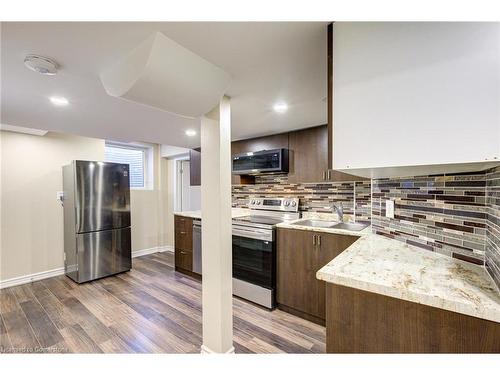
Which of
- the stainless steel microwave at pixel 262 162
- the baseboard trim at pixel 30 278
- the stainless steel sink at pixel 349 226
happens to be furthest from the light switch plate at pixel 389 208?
the baseboard trim at pixel 30 278

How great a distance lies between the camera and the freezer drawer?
316cm

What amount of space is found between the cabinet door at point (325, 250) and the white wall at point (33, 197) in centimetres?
375

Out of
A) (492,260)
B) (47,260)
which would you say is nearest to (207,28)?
(492,260)

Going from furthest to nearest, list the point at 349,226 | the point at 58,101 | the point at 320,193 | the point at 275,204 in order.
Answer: the point at 275,204 → the point at 320,193 → the point at 349,226 → the point at 58,101

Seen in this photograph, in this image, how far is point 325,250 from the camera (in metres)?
2.11

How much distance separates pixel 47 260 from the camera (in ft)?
11.2

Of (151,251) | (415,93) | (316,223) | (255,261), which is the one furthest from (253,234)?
(151,251)

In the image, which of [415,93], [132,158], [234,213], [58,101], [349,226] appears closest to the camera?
[415,93]

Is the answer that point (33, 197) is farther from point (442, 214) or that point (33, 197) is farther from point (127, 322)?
point (442, 214)

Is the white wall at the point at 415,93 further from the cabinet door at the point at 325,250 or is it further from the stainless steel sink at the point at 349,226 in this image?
the stainless steel sink at the point at 349,226

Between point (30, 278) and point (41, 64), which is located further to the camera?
point (30, 278)

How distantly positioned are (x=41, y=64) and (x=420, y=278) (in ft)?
6.98

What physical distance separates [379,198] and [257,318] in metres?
1.59
